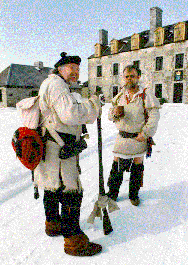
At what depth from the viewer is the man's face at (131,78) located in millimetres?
2479

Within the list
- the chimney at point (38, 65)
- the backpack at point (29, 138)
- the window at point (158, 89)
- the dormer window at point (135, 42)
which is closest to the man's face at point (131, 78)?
the backpack at point (29, 138)

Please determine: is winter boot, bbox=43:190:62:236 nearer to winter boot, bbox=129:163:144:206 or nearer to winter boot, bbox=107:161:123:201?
winter boot, bbox=107:161:123:201

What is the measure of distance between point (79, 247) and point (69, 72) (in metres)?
1.64

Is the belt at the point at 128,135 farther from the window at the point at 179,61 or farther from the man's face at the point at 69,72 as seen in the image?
the window at the point at 179,61

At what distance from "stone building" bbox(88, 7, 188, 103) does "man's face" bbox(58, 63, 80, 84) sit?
687 inches

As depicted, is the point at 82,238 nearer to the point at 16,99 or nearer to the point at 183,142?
the point at 183,142

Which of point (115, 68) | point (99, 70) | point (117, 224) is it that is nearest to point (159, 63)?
point (115, 68)

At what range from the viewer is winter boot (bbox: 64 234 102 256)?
1843 mm

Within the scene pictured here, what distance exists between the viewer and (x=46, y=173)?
6.03ft

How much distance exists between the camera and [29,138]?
1.67 metres

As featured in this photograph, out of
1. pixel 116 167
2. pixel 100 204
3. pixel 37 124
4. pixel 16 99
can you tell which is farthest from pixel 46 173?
pixel 16 99

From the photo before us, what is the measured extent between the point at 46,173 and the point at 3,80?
23.6m

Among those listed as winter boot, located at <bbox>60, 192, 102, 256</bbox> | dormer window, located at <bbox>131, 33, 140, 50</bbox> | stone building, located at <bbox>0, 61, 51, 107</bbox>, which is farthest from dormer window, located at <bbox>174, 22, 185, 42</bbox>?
winter boot, located at <bbox>60, 192, 102, 256</bbox>

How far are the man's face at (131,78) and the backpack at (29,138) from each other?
4.17ft
